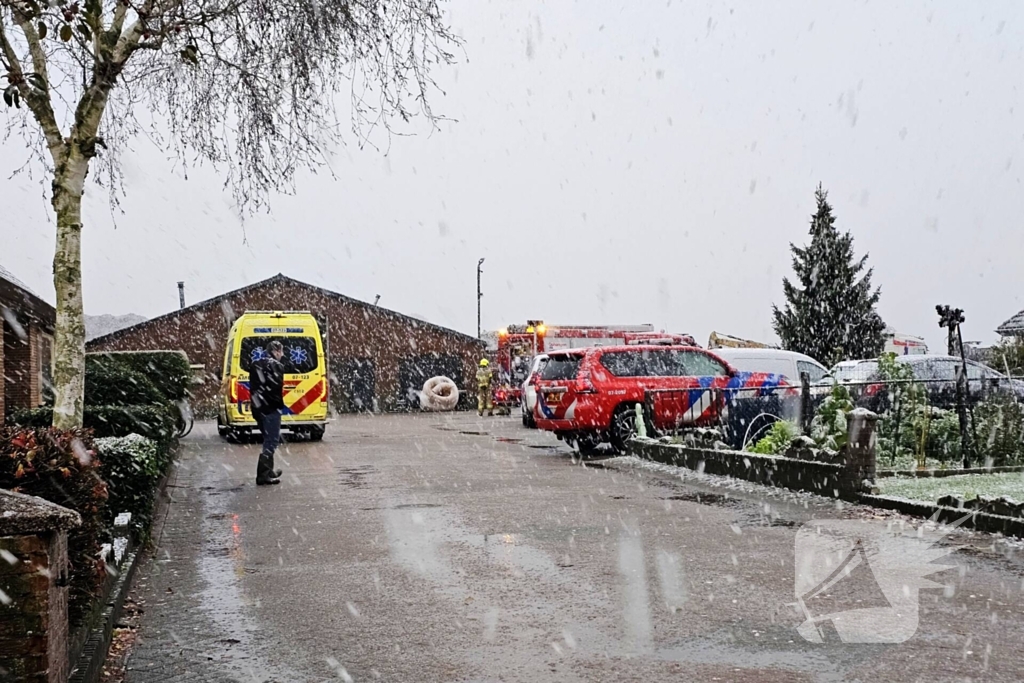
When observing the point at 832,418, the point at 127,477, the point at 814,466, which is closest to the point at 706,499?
the point at 814,466

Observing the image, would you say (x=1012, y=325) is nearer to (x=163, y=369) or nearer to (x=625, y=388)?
(x=625, y=388)

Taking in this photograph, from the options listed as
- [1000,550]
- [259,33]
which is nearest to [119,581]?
[259,33]

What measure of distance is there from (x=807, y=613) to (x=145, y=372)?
65.1 ft

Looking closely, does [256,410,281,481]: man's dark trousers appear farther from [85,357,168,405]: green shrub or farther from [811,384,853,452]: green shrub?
[811,384,853,452]: green shrub

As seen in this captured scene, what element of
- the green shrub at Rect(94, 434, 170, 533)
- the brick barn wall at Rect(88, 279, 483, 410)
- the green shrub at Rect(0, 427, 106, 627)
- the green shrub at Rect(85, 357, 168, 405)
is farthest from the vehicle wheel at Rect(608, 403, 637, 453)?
the brick barn wall at Rect(88, 279, 483, 410)

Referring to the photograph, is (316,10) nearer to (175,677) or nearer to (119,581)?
(119,581)

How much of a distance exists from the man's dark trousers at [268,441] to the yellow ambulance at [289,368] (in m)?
7.24

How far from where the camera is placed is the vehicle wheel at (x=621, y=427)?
55.5 feet

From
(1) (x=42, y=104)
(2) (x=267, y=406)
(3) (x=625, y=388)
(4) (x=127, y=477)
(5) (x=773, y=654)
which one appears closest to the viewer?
(5) (x=773, y=654)

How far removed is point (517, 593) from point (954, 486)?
617 centimetres

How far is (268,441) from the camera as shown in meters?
13.0

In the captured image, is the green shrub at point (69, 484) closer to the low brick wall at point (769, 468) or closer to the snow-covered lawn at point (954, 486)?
the snow-covered lawn at point (954, 486)

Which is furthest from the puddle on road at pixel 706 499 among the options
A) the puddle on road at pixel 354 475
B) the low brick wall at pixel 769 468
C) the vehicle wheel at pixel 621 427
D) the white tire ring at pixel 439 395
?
the white tire ring at pixel 439 395

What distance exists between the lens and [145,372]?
2323 centimetres
